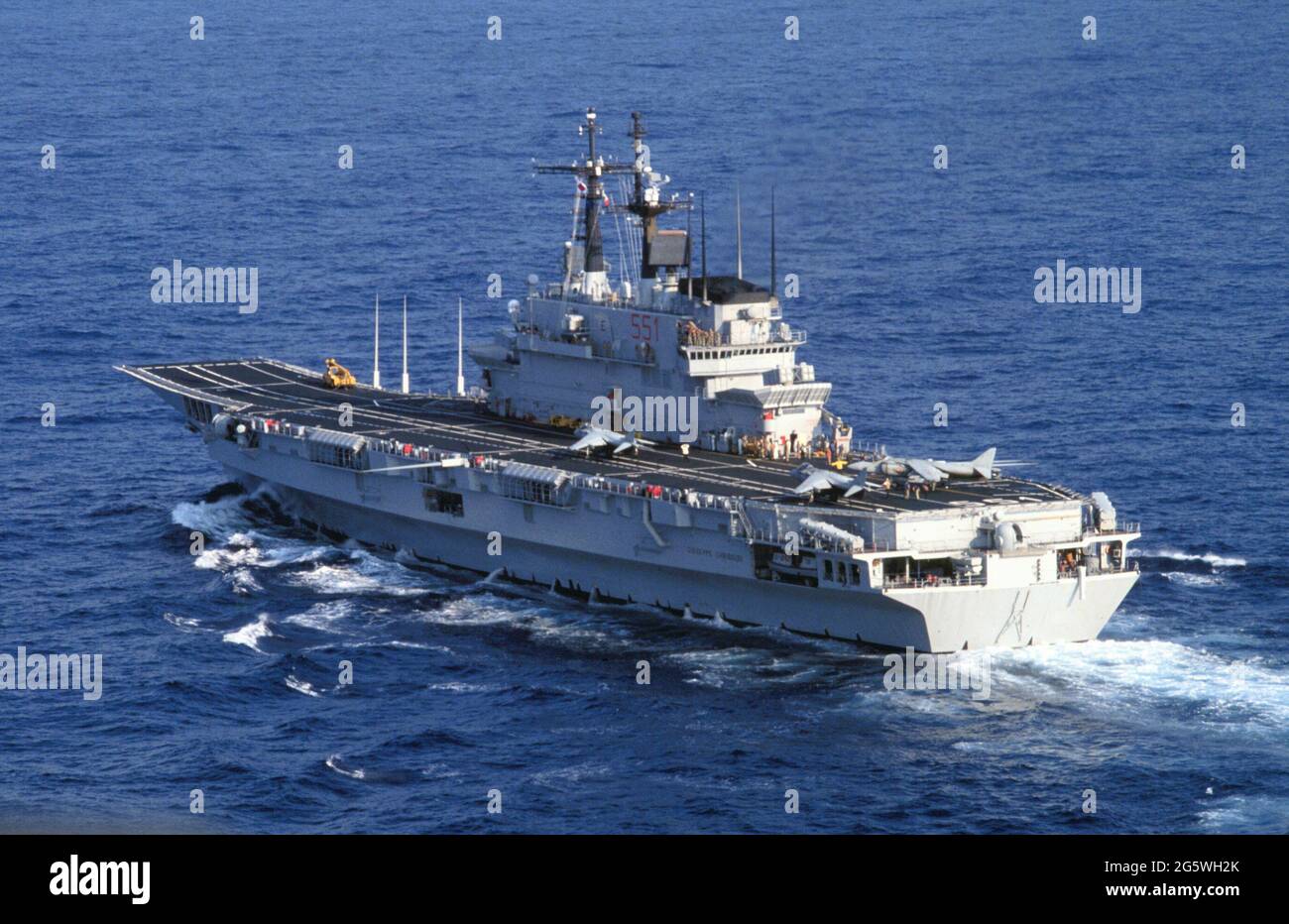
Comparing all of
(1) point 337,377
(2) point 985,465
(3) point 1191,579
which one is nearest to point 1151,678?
(3) point 1191,579

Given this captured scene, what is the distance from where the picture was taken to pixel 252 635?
54.1m

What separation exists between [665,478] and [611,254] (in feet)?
109

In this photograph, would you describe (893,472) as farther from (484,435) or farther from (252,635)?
(252,635)

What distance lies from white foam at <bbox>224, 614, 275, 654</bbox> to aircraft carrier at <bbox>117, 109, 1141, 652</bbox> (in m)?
6.40

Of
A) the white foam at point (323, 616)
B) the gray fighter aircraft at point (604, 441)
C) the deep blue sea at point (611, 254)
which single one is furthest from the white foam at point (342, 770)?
the gray fighter aircraft at point (604, 441)

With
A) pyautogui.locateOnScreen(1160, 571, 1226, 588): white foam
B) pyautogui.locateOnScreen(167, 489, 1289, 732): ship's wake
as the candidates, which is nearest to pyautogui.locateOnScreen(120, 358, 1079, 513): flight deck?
pyautogui.locateOnScreen(167, 489, 1289, 732): ship's wake

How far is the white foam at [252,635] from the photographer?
53.5m

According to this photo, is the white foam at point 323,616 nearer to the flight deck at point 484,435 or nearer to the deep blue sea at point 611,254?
→ the deep blue sea at point 611,254

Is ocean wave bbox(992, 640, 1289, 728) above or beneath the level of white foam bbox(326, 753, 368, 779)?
above

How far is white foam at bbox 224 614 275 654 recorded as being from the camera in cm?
5350

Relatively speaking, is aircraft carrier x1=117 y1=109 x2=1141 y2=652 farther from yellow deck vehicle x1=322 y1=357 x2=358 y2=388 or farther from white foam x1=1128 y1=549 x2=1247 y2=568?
white foam x1=1128 y1=549 x2=1247 y2=568

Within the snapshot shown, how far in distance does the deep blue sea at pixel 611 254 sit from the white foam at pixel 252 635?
12cm

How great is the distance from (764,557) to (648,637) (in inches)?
132

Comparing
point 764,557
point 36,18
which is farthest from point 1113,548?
point 36,18
